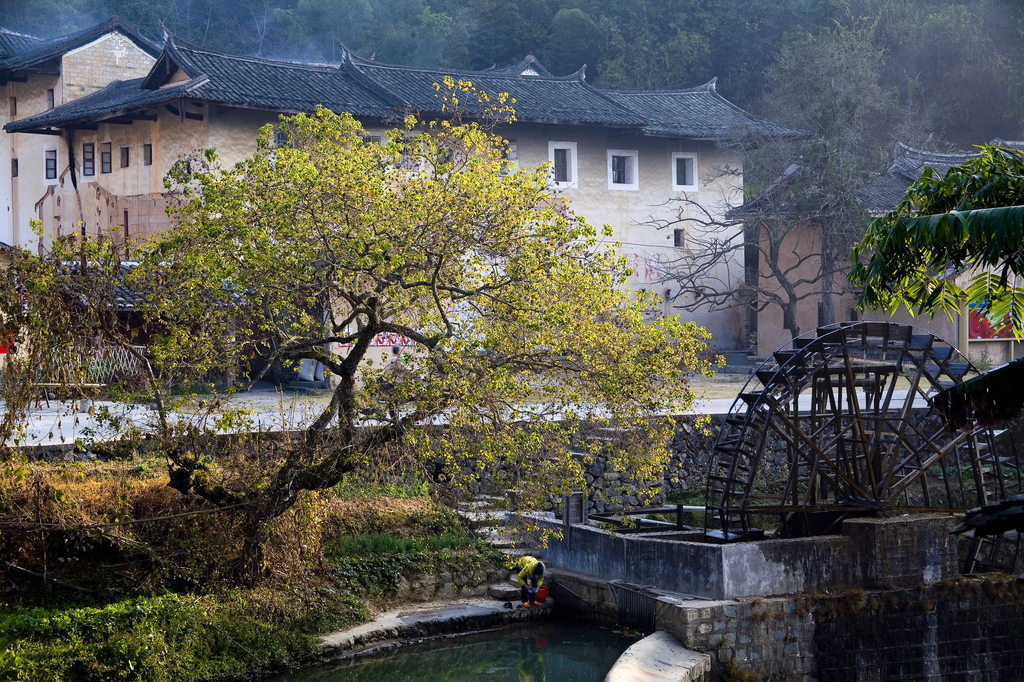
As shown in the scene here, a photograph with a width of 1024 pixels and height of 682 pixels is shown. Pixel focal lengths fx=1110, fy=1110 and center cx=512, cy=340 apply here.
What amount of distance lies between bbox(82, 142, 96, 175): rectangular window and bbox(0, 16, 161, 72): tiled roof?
554cm

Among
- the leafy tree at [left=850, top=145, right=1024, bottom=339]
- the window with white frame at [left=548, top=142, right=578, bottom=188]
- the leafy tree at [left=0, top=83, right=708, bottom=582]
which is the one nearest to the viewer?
the leafy tree at [left=850, top=145, right=1024, bottom=339]

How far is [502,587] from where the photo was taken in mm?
14461

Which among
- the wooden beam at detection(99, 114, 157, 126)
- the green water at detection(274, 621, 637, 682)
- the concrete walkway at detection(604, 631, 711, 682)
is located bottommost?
the green water at detection(274, 621, 637, 682)

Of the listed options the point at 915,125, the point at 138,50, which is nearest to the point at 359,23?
the point at 138,50

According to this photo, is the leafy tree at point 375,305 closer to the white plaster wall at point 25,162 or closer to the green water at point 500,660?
the green water at point 500,660

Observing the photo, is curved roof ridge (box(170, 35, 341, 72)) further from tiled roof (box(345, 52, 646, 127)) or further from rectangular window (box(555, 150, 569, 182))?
rectangular window (box(555, 150, 569, 182))

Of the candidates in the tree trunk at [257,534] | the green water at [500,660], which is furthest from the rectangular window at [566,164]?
the tree trunk at [257,534]

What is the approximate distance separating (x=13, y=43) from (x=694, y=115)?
22765 mm

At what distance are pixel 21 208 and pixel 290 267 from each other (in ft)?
89.2

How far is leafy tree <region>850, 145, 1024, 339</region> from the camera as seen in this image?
9172 millimetres

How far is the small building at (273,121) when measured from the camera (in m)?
26.8

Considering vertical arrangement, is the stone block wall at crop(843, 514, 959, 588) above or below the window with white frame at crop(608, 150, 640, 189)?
below

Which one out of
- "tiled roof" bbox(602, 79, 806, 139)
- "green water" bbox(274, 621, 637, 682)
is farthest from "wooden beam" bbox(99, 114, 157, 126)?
"green water" bbox(274, 621, 637, 682)

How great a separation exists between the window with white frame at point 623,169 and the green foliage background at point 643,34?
879 centimetres
